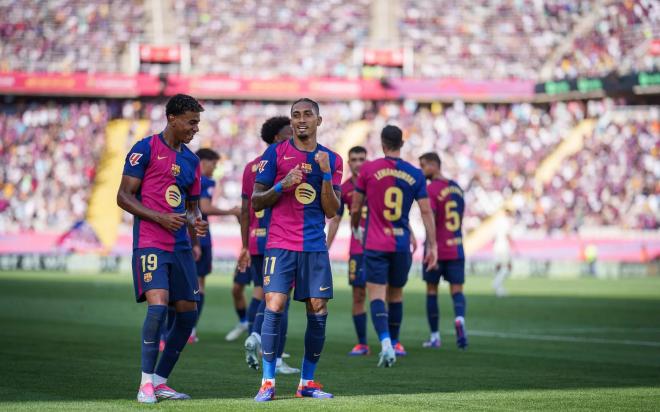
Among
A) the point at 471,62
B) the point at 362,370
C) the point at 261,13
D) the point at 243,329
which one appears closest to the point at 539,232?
the point at 471,62

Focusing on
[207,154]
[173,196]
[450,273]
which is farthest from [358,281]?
[173,196]

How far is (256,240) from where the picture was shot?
12.9 meters

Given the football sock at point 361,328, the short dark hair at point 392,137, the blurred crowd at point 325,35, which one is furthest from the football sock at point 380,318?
the blurred crowd at point 325,35

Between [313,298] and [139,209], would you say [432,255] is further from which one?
[139,209]

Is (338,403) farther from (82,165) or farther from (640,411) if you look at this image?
(82,165)

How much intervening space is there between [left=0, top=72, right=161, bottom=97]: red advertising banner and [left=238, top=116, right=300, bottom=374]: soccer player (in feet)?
110

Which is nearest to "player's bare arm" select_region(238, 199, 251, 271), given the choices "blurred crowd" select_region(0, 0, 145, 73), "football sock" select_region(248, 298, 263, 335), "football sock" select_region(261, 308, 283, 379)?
"football sock" select_region(261, 308, 283, 379)

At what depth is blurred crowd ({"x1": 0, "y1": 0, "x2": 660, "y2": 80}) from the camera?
47.2m

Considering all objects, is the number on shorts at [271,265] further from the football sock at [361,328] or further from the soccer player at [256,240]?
the football sock at [361,328]

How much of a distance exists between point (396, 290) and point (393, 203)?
1.21 metres

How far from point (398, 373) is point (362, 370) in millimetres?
457

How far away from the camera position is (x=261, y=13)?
50.1 m

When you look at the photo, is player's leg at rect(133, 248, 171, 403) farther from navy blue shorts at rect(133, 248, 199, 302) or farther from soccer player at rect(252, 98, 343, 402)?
soccer player at rect(252, 98, 343, 402)

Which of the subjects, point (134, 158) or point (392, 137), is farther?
point (392, 137)
